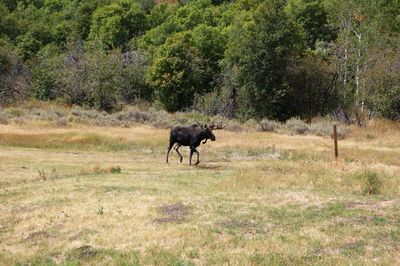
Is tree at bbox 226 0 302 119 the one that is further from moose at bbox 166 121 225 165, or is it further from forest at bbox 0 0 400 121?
moose at bbox 166 121 225 165

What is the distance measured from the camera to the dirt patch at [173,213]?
15461 millimetres

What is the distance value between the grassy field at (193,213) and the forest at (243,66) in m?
23.6

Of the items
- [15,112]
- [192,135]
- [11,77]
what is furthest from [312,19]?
[192,135]

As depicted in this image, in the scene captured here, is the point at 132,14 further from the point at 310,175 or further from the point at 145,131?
the point at 310,175

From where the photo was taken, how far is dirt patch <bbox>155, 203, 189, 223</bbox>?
1546cm

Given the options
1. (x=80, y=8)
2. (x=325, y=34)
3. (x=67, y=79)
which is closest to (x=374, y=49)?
(x=325, y=34)

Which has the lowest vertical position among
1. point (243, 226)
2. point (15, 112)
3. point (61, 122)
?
point (243, 226)

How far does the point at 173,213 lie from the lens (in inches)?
637

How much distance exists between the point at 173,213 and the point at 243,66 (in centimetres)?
3648

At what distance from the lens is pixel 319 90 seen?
53875 mm

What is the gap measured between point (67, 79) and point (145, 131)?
809 inches

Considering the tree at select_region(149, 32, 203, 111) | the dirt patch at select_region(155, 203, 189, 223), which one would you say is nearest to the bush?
the tree at select_region(149, 32, 203, 111)

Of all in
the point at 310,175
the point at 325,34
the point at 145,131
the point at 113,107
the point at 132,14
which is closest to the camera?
the point at 310,175

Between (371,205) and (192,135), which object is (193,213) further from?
(192,135)
